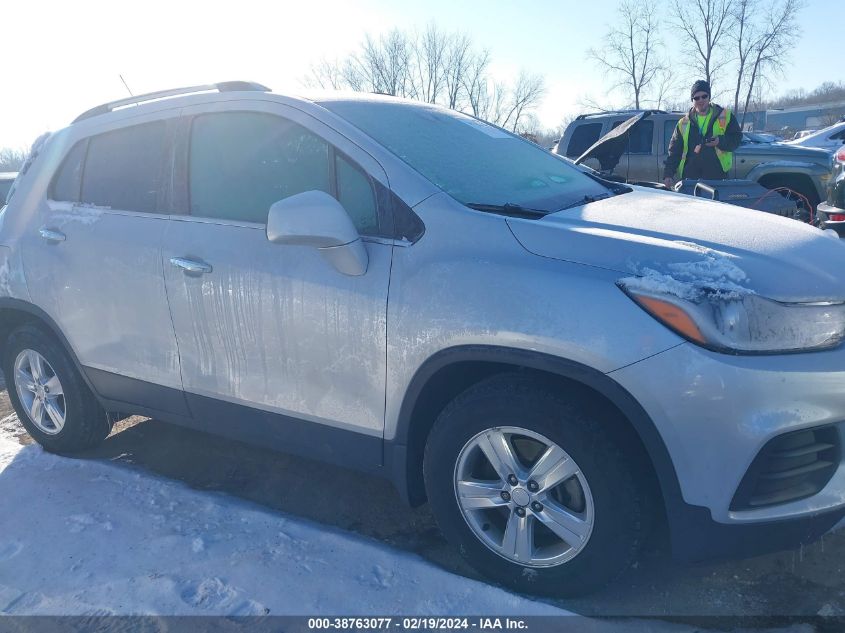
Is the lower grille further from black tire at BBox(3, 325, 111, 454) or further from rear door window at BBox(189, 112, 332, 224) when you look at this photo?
black tire at BBox(3, 325, 111, 454)

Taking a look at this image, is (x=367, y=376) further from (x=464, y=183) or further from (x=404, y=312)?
(x=464, y=183)

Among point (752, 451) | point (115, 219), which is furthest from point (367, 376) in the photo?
point (115, 219)

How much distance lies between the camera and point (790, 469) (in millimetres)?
2078

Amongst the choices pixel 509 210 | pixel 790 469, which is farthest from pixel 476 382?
pixel 790 469

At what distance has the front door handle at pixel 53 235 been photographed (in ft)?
11.5

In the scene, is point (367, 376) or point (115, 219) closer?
point (367, 376)

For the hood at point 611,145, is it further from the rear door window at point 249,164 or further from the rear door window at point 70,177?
the rear door window at point 70,177

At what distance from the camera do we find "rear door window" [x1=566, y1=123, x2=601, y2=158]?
1092 cm

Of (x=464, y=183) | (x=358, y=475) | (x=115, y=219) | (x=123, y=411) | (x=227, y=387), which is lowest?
(x=358, y=475)

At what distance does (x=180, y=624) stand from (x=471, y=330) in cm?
148

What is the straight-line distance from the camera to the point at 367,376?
8.52 ft

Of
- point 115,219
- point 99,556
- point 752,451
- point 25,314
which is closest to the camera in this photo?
point 752,451

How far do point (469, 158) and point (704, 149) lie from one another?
413 cm

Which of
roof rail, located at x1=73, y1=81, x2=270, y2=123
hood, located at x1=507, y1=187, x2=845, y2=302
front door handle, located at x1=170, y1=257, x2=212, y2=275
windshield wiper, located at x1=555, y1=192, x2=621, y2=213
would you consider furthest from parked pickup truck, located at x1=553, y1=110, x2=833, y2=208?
front door handle, located at x1=170, y1=257, x2=212, y2=275
